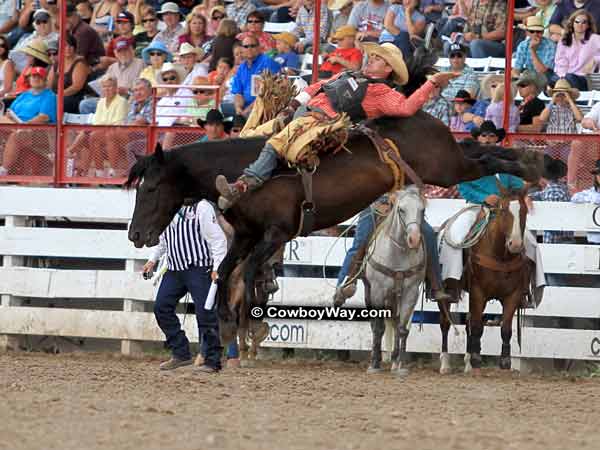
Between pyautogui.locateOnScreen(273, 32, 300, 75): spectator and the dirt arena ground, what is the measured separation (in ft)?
11.0

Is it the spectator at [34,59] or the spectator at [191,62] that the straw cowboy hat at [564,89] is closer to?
the spectator at [191,62]

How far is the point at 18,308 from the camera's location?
1370cm

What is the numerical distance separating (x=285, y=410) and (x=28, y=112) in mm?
6512

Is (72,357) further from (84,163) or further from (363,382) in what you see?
(363,382)

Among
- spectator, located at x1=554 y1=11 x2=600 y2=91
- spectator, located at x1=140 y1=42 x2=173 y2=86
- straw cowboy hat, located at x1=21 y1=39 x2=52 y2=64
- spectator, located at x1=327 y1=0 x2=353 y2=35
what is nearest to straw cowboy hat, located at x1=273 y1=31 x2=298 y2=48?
spectator, located at x1=327 y1=0 x2=353 y2=35

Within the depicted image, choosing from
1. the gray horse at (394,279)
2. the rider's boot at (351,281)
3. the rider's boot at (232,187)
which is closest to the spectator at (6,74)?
the rider's boot at (351,281)

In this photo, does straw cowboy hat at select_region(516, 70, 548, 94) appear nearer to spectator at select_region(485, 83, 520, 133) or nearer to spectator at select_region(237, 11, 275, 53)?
spectator at select_region(485, 83, 520, 133)

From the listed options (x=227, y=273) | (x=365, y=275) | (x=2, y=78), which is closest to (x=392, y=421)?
(x=227, y=273)

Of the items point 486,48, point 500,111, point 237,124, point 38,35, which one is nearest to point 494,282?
point 500,111

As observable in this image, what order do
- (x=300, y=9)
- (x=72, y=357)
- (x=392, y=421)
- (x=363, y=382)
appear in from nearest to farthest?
(x=392, y=421) → (x=363, y=382) → (x=72, y=357) → (x=300, y=9)

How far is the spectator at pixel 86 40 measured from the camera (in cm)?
1433

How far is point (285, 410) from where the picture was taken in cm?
845

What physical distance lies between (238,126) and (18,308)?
3151 millimetres

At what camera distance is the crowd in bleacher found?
12648mm
